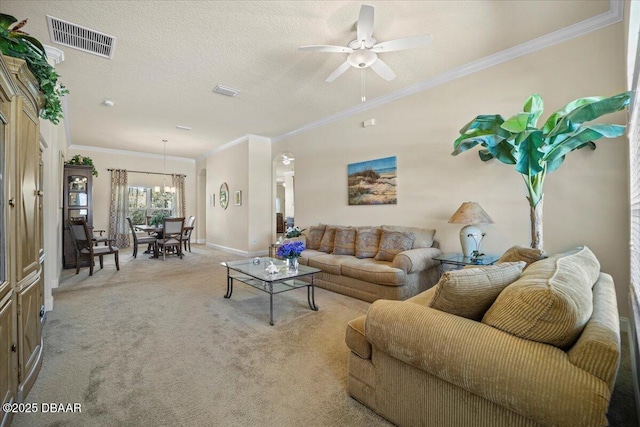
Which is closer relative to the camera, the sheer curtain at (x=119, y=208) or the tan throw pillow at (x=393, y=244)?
the tan throw pillow at (x=393, y=244)

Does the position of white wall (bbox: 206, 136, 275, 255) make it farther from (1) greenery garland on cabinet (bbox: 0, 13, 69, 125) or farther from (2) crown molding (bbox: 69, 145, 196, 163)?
(1) greenery garland on cabinet (bbox: 0, 13, 69, 125)

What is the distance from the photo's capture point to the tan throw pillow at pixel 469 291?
138cm

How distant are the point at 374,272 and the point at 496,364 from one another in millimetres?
2359

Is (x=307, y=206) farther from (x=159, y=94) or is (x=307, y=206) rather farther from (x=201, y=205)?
(x=201, y=205)

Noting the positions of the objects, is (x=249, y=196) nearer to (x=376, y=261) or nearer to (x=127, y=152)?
(x=376, y=261)

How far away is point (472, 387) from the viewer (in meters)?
1.20

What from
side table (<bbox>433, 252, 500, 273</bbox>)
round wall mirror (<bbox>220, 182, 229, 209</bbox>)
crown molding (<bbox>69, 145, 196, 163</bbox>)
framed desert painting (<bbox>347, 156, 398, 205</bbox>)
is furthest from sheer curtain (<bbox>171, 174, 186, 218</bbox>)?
side table (<bbox>433, 252, 500, 273</bbox>)

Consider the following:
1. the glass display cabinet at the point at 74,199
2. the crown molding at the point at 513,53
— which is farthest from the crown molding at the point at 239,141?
the glass display cabinet at the point at 74,199

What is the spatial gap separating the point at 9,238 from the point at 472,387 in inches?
98.8

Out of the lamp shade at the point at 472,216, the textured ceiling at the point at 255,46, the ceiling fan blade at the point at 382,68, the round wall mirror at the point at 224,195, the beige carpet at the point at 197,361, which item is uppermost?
the textured ceiling at the point at 255,46

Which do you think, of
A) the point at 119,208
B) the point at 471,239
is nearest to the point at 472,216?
the point at 471,239

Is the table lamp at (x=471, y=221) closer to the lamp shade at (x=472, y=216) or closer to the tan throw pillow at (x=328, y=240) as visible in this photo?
the lamp shade at (x=472, y=216)

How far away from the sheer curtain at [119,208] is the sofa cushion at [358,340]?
906 cm

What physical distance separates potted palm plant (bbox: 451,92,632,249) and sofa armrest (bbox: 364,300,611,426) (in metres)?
2.05
